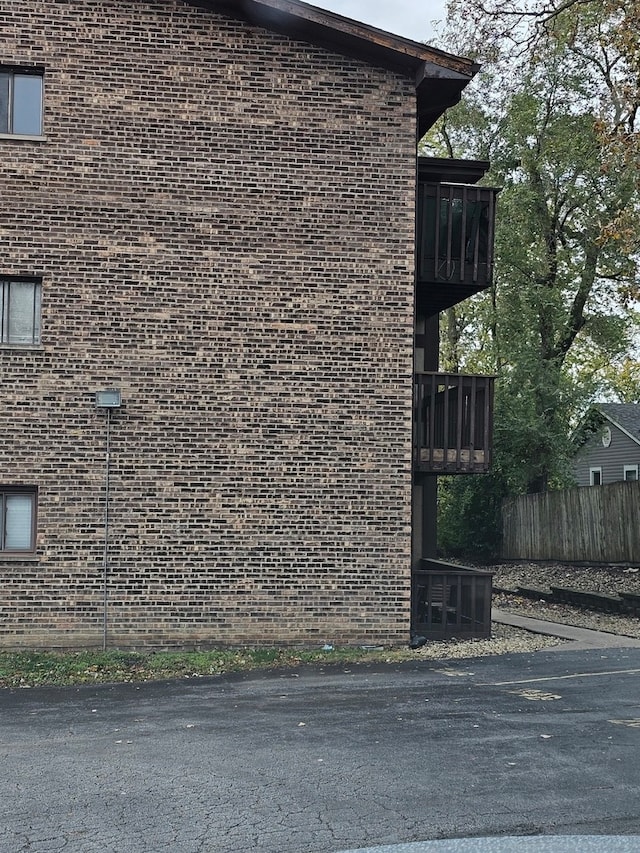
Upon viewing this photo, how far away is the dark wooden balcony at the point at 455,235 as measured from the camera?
630 inches

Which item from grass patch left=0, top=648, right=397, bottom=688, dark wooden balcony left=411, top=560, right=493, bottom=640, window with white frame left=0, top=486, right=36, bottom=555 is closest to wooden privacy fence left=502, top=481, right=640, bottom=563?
dark wooden balcony left=411, top=560, right=493, bottom=640

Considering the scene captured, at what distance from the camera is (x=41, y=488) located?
14094mm

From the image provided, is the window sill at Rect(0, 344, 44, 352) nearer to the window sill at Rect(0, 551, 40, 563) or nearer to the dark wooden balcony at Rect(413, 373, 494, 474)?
the window sill at Rect(0, 551, 40, 563)

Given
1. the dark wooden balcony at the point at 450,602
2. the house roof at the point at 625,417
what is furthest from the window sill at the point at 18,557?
the house roof at the point at 625,417

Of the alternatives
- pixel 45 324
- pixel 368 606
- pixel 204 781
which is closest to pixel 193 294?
pixel 45 324

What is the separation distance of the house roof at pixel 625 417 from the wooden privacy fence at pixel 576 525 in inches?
438

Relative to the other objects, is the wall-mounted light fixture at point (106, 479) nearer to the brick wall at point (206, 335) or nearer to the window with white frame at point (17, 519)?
the brick wall at point (206, 335)

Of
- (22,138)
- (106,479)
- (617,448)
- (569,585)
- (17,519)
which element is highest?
(22,138)

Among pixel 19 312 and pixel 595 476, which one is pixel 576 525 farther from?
pixel 595 476

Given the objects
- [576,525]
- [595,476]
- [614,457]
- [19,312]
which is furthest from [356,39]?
[595,476]

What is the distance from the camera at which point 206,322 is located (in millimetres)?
14570

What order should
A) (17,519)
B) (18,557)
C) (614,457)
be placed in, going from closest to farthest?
1. (18,557)
2. (17,519)
3. (614,457)

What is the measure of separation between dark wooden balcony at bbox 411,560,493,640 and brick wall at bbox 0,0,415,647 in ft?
2.98

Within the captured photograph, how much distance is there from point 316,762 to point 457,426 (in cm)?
825
